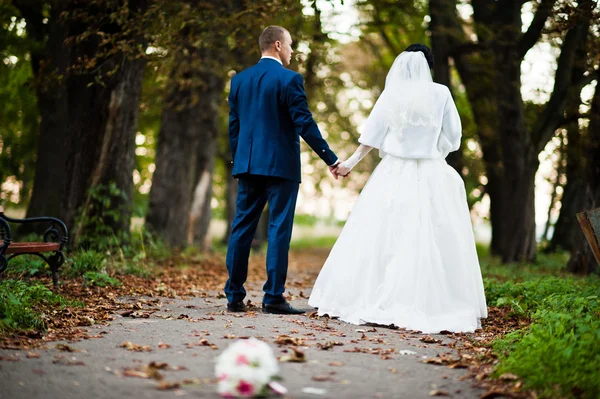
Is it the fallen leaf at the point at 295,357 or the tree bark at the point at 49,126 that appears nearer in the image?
the fallen leaf at the point at 295,357

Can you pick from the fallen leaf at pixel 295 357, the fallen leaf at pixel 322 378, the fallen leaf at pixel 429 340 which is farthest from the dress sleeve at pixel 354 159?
the fallen leaf at pixel 322 378

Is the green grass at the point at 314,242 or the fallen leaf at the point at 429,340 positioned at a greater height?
the fallen leaf at the point at 429,340

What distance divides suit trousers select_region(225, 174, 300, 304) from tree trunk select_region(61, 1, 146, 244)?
13.7 ft

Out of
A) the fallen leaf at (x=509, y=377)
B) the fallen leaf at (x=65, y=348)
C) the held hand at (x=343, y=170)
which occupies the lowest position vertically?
the fallen leaf at (x=65, y=348)

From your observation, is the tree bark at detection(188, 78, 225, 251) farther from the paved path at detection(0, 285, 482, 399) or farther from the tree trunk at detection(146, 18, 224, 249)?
the paved path at detection(0, 285, 482, 399)

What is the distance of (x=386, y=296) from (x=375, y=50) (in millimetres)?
17969

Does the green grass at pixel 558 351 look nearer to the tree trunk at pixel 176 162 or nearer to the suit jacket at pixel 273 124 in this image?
the suit jacket at pixel 273 124

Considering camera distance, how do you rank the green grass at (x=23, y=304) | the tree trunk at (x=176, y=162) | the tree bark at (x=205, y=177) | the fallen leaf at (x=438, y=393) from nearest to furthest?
1. the fallen leaf at (x=438, y=393)
2. the green grass at (x=23, y=304)
3. the tree trunk at (x=176, y=162)
4. the tree bark at (x=205, y=177)

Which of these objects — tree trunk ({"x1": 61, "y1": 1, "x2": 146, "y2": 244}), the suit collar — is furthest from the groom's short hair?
tree trunk ({"x1": 61, "y1": 1, "x2": 146, "y2": 244})

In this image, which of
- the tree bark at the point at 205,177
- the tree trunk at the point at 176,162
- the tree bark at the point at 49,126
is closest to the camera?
the tree bark at the point at 49,126

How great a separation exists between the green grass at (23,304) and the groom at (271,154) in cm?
174

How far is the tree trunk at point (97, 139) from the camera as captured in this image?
423 inches

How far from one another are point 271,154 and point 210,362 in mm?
2605

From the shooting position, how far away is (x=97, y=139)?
35.5ft
